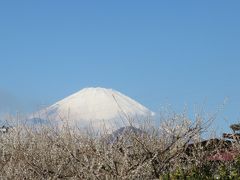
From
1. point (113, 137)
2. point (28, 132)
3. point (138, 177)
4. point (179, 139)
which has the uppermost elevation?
point (28, 132)

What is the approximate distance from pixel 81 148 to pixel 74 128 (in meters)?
1.53

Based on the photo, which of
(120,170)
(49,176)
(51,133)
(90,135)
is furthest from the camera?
(51,133)

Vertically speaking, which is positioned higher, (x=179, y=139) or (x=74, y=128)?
(x=74, y=128)

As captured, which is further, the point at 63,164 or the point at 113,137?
the point at 113,137

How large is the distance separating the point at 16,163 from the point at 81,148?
6.90 feet

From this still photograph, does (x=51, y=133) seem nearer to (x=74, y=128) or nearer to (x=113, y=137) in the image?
(x=74, y=128)

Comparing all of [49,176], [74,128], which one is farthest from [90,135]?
[49,176]

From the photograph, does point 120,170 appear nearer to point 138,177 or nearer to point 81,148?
point 138,177

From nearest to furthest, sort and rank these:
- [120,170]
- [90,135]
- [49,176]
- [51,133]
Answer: [120,170], [49,176], [90,135], [51,133]

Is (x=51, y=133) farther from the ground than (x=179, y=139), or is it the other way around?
(x=51, y=133)

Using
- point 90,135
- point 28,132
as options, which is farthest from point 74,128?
point 28,132

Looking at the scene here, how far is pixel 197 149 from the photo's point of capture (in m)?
15.3

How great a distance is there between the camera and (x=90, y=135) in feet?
52.6

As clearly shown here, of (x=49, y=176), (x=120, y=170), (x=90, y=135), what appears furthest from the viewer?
(x=90, y=135)
